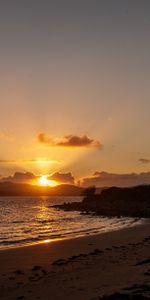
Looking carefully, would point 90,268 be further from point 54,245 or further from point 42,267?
point 54,245

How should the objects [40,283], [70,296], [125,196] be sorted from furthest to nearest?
[125,196] → [40,283] → [70,296]

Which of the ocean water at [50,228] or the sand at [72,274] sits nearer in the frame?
the sand at [72,274]

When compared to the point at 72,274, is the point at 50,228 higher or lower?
higher

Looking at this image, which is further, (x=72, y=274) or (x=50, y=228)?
(x=50, y=228)

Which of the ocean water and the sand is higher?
the ocean water

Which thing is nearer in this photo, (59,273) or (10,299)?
(10,299)

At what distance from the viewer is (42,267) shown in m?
21.9

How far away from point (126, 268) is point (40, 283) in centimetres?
450

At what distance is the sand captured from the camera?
1472 centimetres

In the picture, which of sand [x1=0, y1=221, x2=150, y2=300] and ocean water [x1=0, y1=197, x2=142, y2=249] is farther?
ocean water [x1=0, y1=197, x2=142, y2=249]

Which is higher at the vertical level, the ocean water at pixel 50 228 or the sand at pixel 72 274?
the ocean water at pixel 50 228

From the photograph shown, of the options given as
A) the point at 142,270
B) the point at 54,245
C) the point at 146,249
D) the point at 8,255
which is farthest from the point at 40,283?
the point at 54,245

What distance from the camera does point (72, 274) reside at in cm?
1892

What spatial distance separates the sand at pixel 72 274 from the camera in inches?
580
